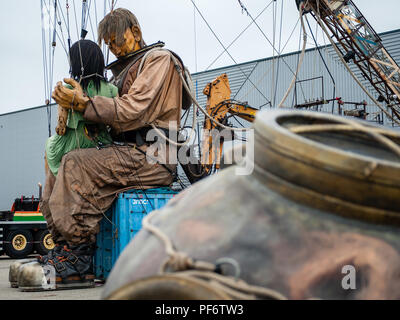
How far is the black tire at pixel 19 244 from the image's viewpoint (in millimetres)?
12539

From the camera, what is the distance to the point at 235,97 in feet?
63.0

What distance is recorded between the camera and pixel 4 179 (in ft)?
83.9

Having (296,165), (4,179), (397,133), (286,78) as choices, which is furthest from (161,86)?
(4,179)

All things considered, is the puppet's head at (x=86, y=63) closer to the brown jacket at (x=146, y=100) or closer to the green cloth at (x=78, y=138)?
the green cloth at (x=78, y=138)

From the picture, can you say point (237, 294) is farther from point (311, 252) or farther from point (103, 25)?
point (103, 25)

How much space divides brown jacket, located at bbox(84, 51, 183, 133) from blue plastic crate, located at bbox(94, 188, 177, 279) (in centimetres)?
51

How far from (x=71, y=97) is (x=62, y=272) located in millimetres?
1196

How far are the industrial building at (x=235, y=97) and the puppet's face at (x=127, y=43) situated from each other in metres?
13.6

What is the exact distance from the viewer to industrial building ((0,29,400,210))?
1791cm

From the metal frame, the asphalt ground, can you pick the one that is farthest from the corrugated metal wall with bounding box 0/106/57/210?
the asphalt ground

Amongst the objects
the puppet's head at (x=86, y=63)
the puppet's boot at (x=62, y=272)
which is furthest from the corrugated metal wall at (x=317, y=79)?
the puppet's boot at (x=62, y=272)

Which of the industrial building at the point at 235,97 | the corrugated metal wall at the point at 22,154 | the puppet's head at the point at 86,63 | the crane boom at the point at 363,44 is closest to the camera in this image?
the puppet's head at the point at 86,63

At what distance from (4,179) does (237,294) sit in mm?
26384

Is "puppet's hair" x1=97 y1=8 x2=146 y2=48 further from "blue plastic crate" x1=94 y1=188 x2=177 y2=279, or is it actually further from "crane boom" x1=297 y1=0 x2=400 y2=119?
"crane boom" x1=297 y1=0 x2=400 y2=119
